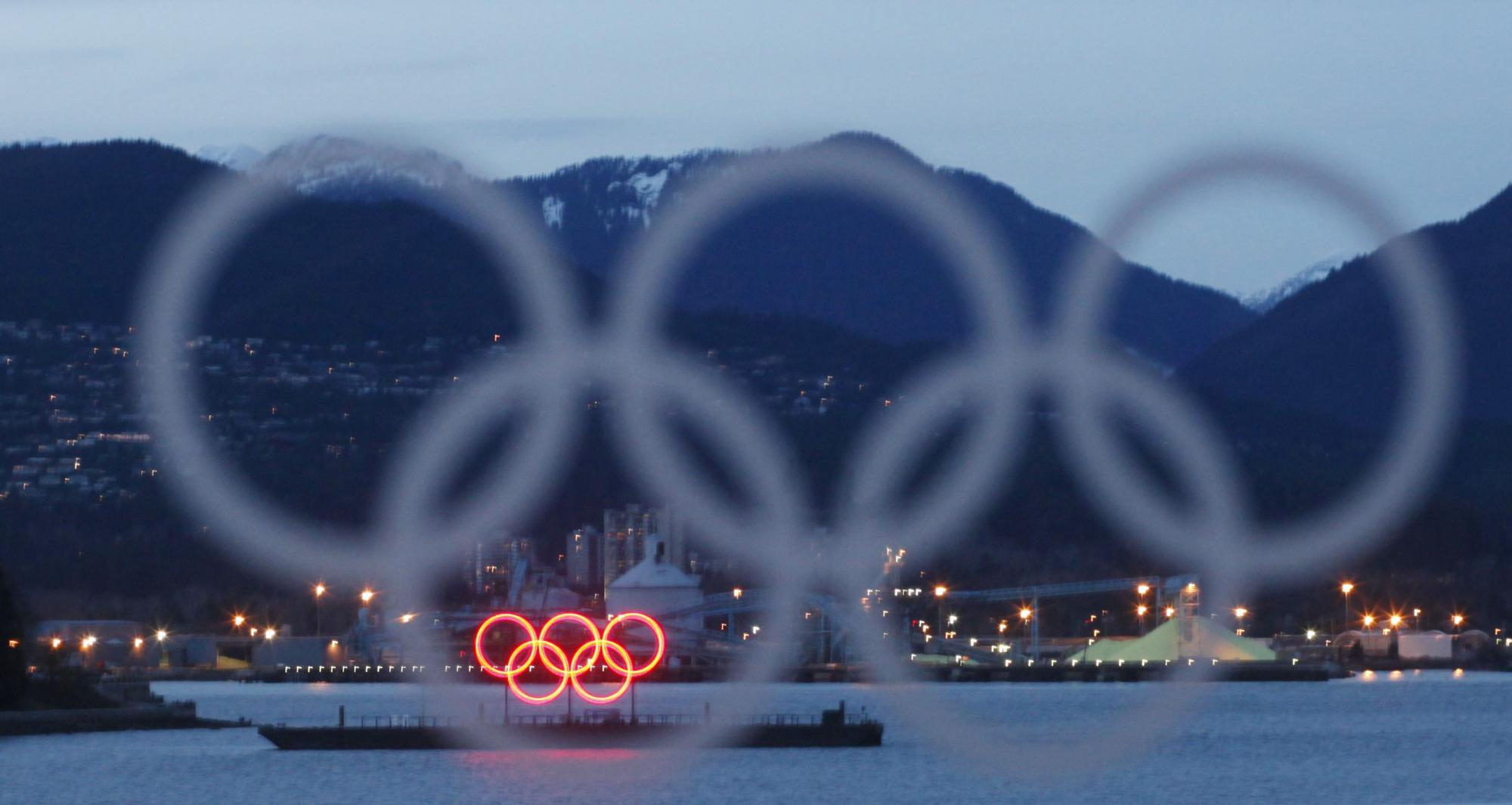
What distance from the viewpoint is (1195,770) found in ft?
311

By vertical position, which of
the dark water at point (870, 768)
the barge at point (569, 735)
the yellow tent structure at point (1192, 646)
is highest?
the yellow tent structure at point (1192, 646)

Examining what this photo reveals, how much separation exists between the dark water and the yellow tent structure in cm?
4754

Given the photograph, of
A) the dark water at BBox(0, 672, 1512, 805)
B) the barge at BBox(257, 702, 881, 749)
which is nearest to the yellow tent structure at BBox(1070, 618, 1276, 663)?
the dark water at BBox(0, 672, 1512, 805)

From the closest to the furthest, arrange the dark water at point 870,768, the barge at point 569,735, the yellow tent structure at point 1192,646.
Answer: the dark water at point 870,768 < the barge at point 569,735 < the yellow tent structure at point 1192,646

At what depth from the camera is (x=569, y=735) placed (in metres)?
101

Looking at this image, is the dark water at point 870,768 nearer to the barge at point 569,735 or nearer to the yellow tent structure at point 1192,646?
the barge at point 569,735

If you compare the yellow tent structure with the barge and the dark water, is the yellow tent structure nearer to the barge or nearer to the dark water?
the dark water

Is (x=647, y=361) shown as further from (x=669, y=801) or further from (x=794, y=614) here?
(x=794, y=614)

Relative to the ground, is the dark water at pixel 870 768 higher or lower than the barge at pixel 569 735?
lower

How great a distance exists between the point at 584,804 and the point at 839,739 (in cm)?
2196

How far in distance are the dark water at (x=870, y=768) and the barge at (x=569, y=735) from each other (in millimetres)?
680

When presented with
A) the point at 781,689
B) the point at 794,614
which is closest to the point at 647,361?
the point at 781,689

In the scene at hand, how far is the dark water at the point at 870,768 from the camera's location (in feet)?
281

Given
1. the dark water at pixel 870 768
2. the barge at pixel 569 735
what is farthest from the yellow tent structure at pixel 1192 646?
the barge at pixel 569 735
